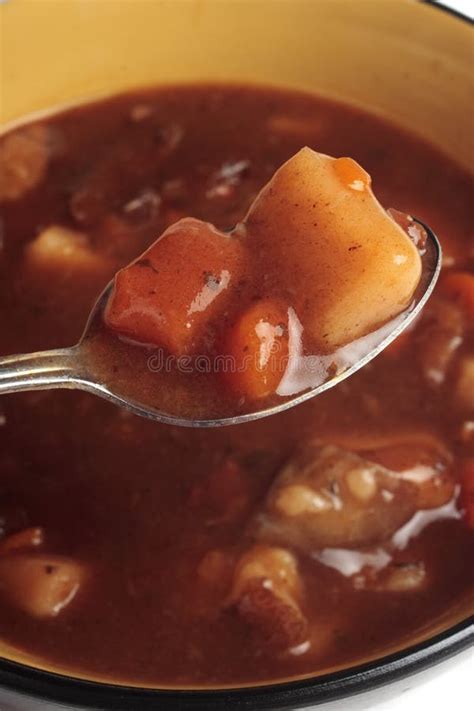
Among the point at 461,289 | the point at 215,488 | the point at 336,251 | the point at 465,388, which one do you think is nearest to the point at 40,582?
the point at 215,488

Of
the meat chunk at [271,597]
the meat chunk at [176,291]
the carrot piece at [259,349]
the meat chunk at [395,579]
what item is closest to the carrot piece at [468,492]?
the meat chunk at [395,579]

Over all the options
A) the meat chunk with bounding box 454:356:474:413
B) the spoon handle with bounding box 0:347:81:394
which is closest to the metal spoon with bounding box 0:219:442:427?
the spoon handle with bounding box 0:347:81:394

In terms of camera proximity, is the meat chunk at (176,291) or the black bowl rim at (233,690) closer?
the black bowl rim at (233,690)

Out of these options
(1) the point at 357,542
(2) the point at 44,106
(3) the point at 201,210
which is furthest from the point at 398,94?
(1) the point at 357,542

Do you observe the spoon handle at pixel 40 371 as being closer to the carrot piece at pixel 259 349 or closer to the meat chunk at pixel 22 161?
the carrot piece at pixel 259 349

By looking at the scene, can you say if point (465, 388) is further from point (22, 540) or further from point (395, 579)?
point (22, 540)

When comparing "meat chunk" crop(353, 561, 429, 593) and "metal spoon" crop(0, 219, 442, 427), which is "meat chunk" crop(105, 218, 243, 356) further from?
"meat chunk" crop(353, 561, 429, 593)

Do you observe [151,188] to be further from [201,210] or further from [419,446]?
[419,446]
